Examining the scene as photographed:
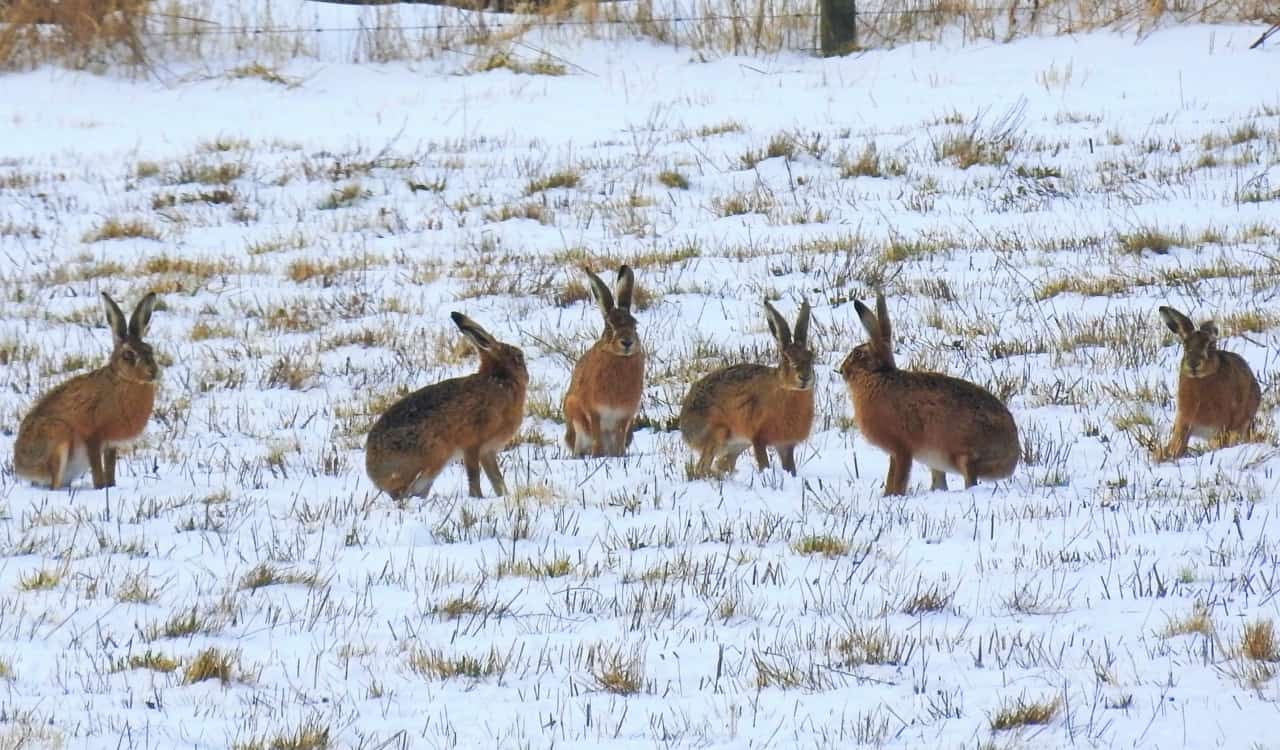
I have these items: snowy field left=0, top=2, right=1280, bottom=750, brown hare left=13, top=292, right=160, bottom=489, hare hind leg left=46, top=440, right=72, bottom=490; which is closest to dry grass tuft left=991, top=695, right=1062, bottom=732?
snowy field left=0, top=2, right=1280, bottom=750

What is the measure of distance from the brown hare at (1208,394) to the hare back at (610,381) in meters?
2.57

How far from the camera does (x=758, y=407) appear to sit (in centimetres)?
824

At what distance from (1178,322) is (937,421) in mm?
1617

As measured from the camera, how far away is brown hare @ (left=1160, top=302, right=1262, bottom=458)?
825 cm

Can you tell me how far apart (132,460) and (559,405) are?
2465 millimetres

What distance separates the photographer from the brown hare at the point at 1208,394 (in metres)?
8.25

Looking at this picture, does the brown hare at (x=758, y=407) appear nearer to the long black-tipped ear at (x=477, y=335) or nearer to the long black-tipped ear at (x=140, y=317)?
the long black-tipped ear at (x=477, y=335)

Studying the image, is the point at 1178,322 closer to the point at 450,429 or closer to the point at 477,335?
the point at 477,335

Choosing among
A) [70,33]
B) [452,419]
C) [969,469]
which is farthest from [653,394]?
[70,33]

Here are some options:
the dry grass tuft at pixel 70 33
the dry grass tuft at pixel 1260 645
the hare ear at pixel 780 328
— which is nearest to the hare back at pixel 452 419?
the hare ear at pixel 780 328

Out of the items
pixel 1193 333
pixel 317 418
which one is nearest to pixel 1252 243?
pixel 1193 333

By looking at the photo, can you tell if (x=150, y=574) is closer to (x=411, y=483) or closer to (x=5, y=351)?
(x=411, y=483)

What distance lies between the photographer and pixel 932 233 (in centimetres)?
1439

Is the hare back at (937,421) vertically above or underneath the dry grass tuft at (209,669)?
above
